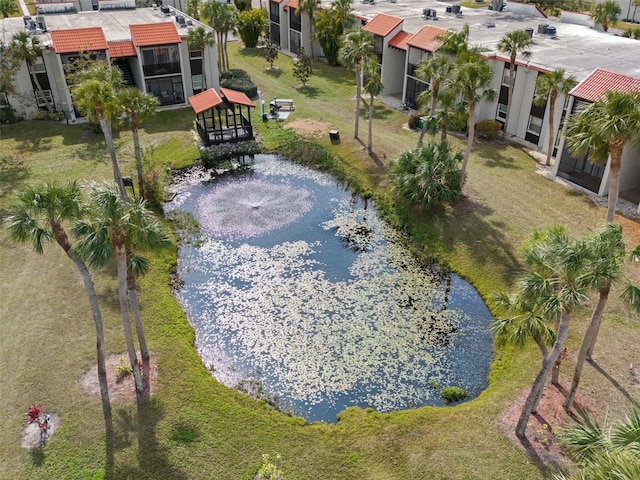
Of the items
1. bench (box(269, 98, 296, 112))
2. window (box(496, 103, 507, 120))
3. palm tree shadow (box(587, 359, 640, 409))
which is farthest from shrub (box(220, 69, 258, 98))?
palm tree shadow (box(587, 359, 640, 409))

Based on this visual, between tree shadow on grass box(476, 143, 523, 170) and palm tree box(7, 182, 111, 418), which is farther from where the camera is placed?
tree shadow on grass box(476, 143, 523, 170)

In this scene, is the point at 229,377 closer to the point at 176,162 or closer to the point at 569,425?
the point at 569,425

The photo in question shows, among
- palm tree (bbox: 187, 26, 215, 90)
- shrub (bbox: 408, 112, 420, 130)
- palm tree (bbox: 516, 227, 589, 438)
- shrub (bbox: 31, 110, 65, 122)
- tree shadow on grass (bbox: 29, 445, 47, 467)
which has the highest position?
palm tree (bbox: 187, 26, 215, 90)

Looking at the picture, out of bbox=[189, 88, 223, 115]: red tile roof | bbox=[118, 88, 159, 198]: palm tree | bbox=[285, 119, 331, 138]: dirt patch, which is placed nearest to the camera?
bbox=[118, 88, 159, 198]: palm tree

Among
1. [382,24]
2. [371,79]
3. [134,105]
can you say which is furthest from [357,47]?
[134,105]

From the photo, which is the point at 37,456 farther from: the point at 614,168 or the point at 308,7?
the point at 308,7

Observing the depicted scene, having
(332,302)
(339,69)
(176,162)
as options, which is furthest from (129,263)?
(339,69)

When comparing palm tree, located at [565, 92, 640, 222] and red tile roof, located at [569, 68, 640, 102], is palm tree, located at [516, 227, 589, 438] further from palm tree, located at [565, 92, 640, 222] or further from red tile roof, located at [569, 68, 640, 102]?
red tile roof, located at [569, 68, 640, 102]
